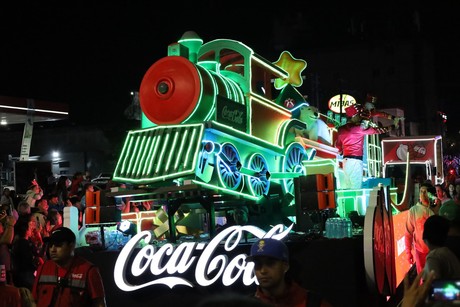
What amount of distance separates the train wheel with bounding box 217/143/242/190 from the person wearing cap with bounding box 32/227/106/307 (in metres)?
4.81

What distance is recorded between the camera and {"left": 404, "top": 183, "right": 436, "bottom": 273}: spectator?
1076cm

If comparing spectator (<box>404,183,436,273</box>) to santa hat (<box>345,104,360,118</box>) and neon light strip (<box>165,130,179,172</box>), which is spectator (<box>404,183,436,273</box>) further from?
neon light strip (<box>165,130,179,172</box>)

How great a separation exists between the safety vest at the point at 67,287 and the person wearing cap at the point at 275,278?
2.13 metres

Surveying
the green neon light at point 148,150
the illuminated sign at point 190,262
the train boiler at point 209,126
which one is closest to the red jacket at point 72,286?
the illuminated sign at point 190,262

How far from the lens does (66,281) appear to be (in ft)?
21.5

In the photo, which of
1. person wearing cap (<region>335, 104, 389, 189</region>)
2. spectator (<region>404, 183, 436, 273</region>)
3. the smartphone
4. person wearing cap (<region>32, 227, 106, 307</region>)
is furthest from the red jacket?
person wearing cap (<region>335, 104, 389, 189</region>)

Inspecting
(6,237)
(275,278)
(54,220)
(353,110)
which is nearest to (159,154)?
(6,237)

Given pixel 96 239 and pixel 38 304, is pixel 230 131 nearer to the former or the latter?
pixel 96 239

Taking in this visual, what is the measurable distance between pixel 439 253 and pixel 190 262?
174 inches

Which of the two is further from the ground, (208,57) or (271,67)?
(208,57)

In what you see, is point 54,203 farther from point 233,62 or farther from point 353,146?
point 353,146

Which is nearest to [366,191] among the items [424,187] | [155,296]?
[424,187]

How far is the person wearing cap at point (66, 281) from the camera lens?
6.55 meters

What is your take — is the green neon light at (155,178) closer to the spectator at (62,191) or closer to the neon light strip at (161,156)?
the neon light strip at (161,156)
